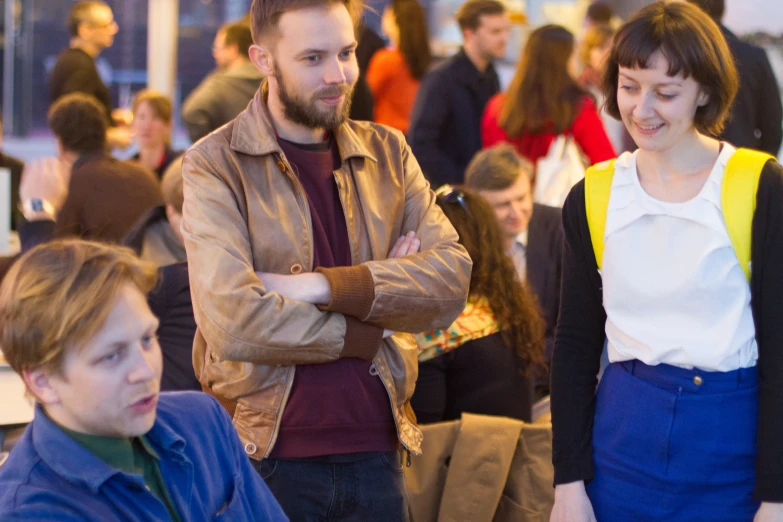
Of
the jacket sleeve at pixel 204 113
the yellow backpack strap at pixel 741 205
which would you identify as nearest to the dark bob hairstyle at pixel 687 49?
the yellow backpack strap at pixel 741 205

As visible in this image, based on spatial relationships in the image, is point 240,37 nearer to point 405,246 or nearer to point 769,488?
point 405,246

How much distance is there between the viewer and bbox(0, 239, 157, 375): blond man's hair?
58.0 inches

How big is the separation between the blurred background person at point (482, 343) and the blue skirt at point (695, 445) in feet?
2.94

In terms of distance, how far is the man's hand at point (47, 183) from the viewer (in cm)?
411

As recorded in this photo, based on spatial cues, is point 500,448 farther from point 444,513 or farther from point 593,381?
point 593,381

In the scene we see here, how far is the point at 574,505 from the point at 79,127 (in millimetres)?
3391

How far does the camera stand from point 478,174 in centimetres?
355

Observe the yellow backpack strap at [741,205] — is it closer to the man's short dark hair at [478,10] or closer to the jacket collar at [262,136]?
the jacket collar at [262,136]

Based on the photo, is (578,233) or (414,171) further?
(414,171)

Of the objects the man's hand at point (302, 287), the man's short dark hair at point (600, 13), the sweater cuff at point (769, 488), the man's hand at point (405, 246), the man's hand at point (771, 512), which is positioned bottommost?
the man's hand at point (771, 512)

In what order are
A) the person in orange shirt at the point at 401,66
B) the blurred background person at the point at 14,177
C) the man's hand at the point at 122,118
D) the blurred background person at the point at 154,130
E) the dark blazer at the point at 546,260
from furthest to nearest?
1. the man's hand at the point at 122,118
2. the blurred background person at the point at 154,130
3. the blurred background person at the point at 14,177
4. the person in orange shirt at the point at 401,66
5. the dark blazer at the point at 546,260

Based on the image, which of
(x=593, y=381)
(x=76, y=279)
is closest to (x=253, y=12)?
(x=76, y=279)

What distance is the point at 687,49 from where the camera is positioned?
172 cm

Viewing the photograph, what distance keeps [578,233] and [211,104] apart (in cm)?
374
